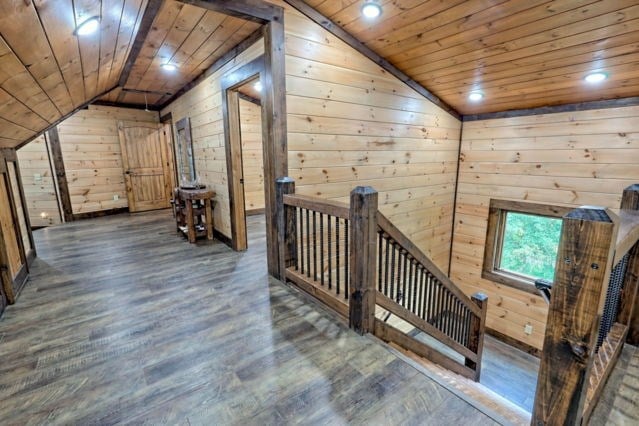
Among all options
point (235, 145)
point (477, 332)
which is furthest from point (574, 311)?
point (235, 145)

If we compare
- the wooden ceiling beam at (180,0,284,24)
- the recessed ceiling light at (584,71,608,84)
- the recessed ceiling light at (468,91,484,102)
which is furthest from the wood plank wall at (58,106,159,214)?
the recessed ceiling light at (584,71,608,84)

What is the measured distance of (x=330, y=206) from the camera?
6.46ft

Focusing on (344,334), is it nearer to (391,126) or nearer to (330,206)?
(330,206)

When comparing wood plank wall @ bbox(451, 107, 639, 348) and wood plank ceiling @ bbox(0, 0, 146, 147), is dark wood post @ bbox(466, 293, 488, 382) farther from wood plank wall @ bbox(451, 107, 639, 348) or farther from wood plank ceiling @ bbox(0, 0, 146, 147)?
wood plank ceiling @ bbox(0, 0, 146, 147)

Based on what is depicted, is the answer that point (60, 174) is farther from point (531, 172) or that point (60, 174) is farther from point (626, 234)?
point (531, 172)

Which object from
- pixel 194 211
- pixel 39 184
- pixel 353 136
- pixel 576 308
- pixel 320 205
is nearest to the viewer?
pixel 576 308

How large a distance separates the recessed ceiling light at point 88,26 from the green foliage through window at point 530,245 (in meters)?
4.88

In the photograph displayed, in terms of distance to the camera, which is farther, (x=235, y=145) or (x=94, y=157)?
(x=94, y=157)

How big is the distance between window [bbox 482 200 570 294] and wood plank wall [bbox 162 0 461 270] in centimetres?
65

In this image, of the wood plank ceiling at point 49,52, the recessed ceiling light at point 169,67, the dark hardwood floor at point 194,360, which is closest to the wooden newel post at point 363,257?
the dark hardwood floor at point 194,360

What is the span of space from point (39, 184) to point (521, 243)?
786 centimetres

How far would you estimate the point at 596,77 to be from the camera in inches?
107

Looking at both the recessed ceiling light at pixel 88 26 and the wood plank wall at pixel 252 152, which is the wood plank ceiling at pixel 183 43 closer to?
the recessed ceiling light at pixel 88 26

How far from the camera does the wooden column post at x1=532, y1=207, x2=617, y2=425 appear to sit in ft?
2.71
